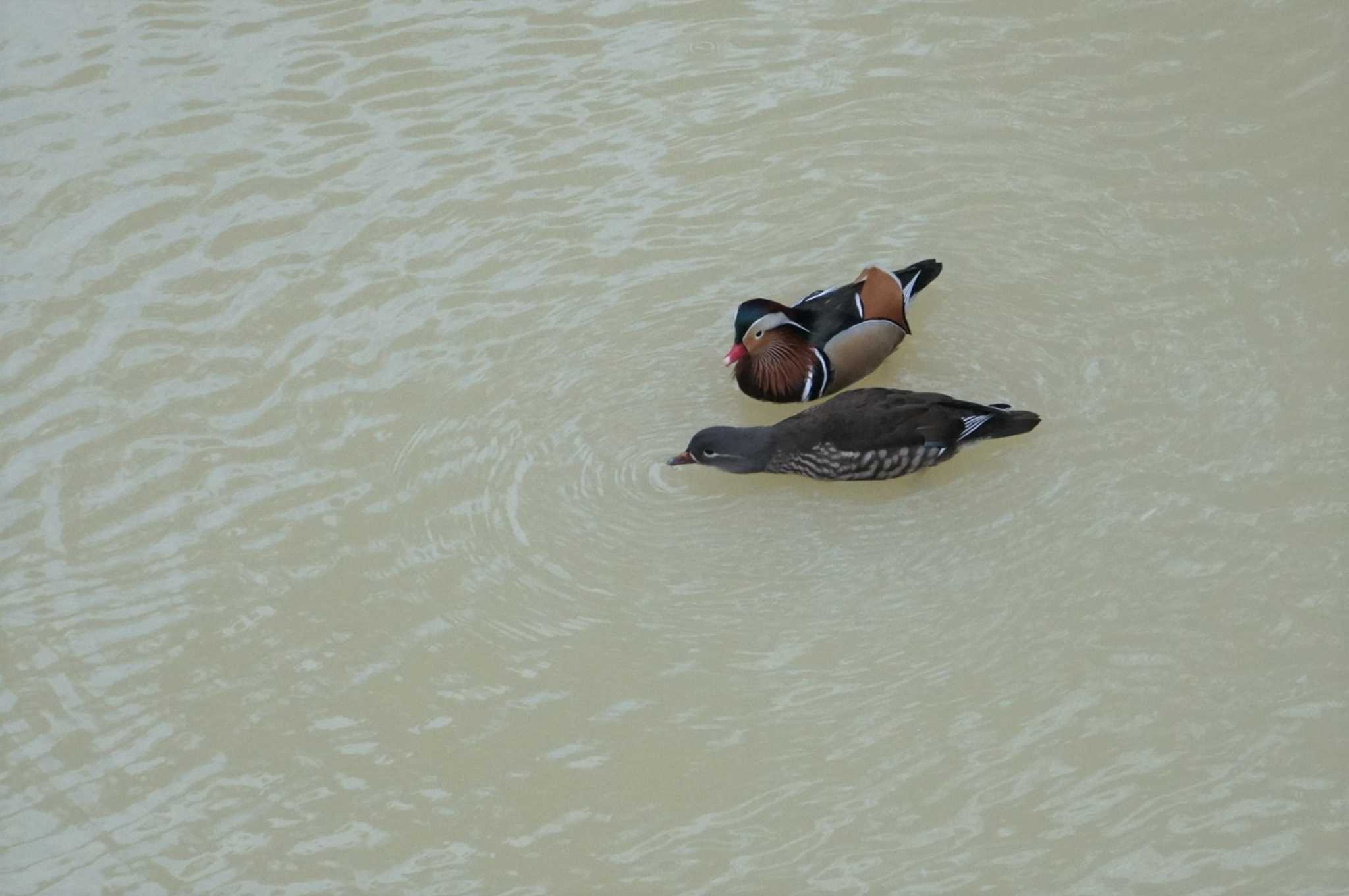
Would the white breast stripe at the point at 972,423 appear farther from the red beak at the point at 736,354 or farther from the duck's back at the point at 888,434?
the red beak at the point at 736,354

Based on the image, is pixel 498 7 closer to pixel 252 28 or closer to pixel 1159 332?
pixel 252 28

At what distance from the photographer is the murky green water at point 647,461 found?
4.78 m

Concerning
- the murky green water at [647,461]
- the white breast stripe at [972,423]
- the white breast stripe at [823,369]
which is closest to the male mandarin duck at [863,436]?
the white breast stripe at [972,423]

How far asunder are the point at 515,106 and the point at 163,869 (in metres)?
4.08

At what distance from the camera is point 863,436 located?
558 cm

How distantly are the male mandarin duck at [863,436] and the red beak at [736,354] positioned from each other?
31cm

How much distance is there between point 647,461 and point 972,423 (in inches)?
47.3

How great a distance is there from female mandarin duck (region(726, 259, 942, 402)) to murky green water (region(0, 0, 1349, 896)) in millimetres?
171

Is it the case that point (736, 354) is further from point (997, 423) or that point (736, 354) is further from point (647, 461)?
point (997, 423)

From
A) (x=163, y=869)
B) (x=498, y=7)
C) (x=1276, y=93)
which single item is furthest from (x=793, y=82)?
(x=163, y=869)

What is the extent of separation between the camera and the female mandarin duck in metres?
5.95

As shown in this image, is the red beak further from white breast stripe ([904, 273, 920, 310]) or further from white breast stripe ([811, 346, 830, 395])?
white breast stripe ([904, 273, 920, 310])

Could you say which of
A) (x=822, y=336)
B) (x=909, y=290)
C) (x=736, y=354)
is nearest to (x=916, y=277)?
(x=909, y=290)

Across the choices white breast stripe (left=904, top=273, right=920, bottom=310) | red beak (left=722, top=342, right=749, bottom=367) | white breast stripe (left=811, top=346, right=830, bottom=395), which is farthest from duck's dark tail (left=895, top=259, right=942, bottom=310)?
red beak (left=722, top=342, right=749, bottom=367)
